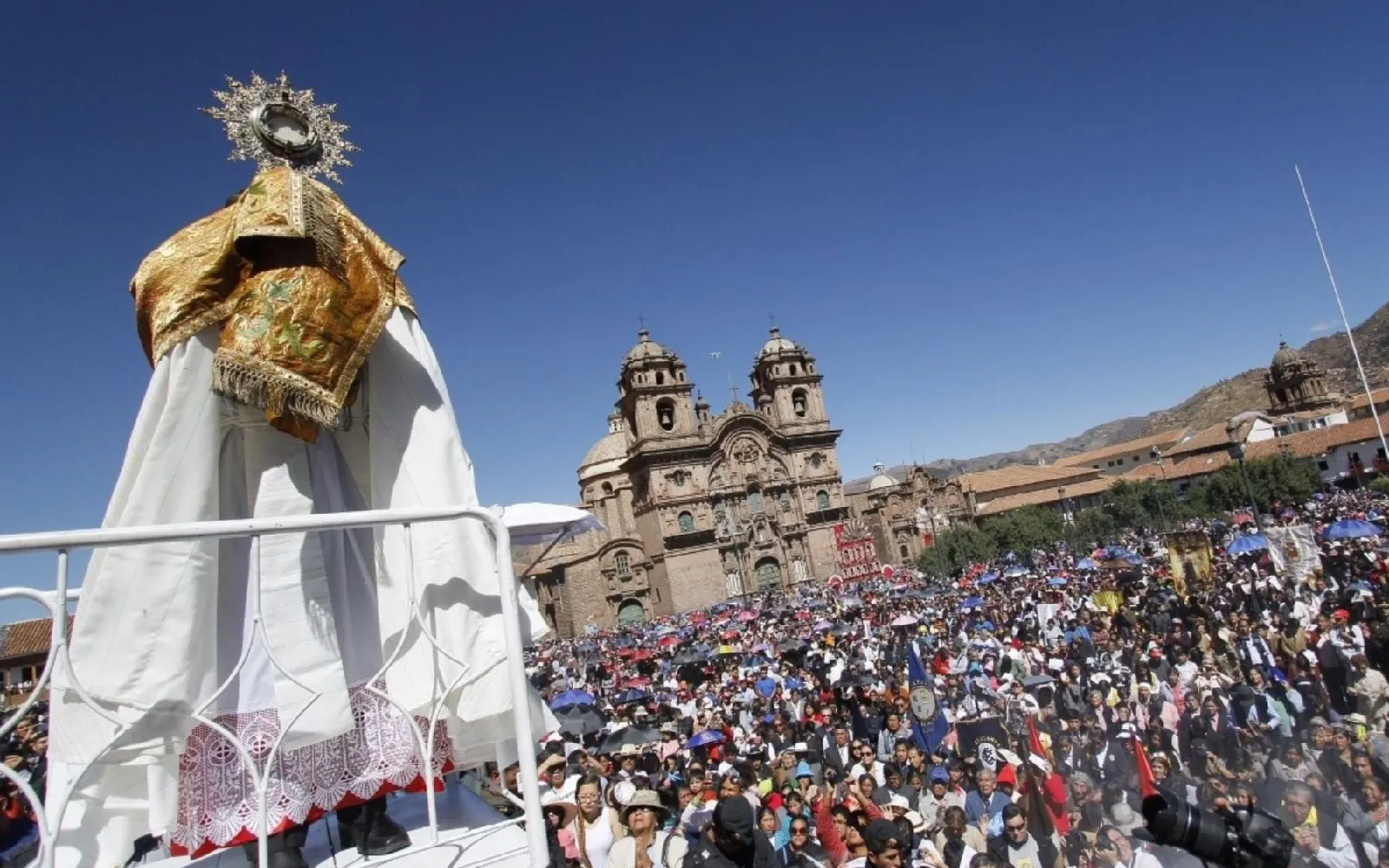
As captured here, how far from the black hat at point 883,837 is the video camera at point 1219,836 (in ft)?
5.00

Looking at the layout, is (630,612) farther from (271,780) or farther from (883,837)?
(271,780)

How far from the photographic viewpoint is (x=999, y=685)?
30.8 ft

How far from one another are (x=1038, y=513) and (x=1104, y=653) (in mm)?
33920

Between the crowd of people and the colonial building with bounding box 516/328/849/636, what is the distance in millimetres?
28422

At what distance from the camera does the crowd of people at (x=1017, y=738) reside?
4422mm

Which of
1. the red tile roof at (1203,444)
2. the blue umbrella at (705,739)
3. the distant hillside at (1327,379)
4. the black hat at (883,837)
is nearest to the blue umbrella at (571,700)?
the blue umbrella at (705,739)

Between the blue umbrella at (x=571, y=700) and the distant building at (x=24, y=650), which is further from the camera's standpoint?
the blue umbrella at (x=571, y=700)

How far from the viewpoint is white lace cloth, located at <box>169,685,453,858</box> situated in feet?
6.20

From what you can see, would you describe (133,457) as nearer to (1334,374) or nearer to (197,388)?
(197,388)

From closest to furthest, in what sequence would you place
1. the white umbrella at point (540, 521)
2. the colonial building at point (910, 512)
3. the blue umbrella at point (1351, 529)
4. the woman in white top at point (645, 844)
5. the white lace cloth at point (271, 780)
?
the white lace cloth at point (271, 780)
the white umbrella at point (540, 521)
the woman in white top at point (645, 844)
the blue umbrella at point (1351, 529)
the colonial building at point (910, 512)

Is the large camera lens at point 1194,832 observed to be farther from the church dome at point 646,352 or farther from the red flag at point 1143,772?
the church dome at point 646,352

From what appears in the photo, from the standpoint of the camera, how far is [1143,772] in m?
→ 5.71

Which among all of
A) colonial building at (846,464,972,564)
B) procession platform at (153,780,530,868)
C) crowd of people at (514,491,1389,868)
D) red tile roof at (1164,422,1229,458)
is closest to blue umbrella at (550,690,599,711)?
crowd of people at (514,491,1389,868)

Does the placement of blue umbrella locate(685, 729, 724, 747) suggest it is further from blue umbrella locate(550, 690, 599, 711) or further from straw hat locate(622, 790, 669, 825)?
straw hat locate(622, 790, 669, 825)
